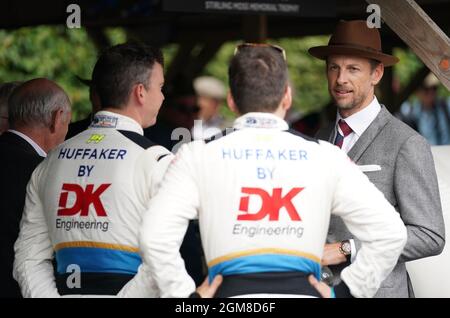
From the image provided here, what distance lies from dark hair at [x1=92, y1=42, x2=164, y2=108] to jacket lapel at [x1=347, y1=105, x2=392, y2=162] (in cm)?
101

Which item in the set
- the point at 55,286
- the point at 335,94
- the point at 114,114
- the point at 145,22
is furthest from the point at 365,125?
the point at 145,22

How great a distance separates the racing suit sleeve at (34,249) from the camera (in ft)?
14.0

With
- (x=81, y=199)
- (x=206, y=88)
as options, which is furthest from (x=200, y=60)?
(x=81, y=199)

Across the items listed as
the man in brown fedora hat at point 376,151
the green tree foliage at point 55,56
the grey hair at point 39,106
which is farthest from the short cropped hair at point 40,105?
the green tree foliage at point 55,56

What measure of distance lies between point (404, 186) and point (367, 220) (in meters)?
0.80

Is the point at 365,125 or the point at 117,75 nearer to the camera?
the point at 117,75

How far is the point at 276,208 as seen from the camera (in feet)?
12.2

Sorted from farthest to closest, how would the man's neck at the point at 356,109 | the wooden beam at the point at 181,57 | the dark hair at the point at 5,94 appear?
the wooden beam at the point at 181,57
the dark hair at the point at 5,94
the man's neck at the point at 356,109

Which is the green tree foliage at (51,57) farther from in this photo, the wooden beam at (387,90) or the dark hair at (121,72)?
the dark hair at (121,72)

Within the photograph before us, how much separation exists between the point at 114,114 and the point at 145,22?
4911 millimetres

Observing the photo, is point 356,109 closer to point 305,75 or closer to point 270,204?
point 270,204

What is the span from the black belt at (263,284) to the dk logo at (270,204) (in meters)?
0.19
